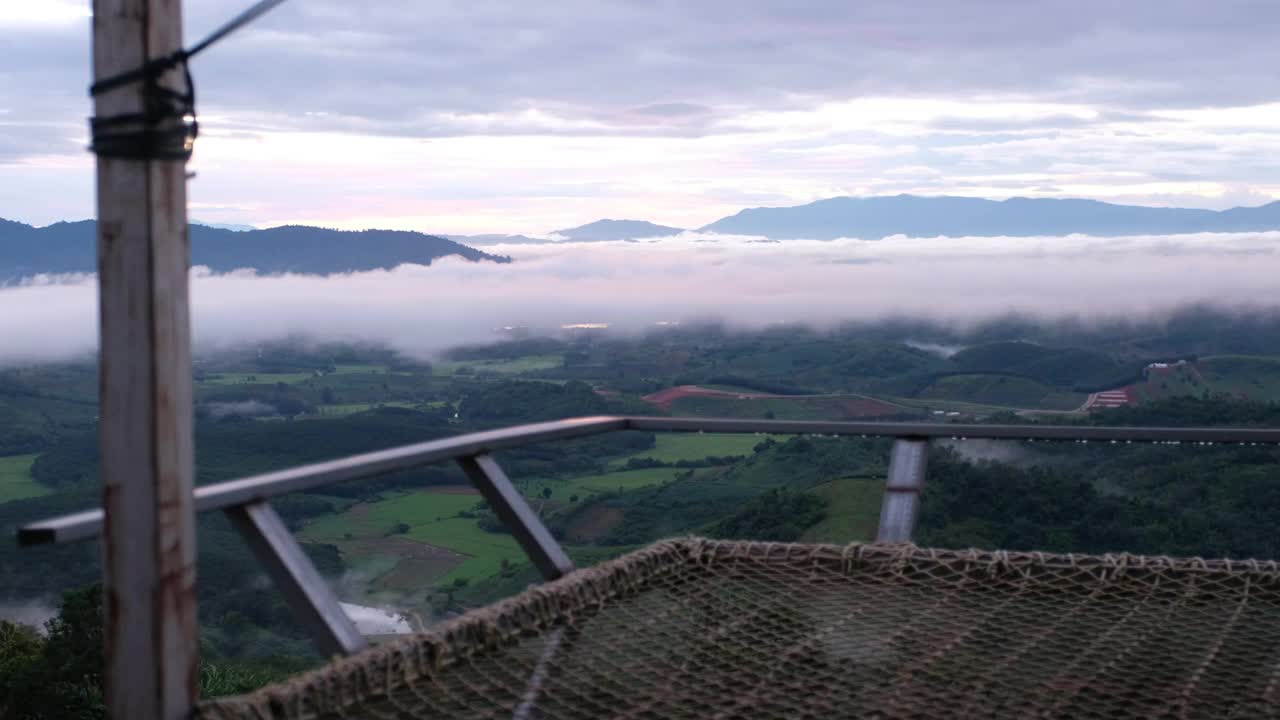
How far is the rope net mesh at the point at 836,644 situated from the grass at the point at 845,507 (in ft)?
39.4

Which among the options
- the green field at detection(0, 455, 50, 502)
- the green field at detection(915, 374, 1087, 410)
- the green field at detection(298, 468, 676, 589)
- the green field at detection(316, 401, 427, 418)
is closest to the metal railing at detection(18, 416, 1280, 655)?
the green field at detection(298, 468, 676, 589)

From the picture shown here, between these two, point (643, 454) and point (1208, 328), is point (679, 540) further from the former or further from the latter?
point (1208, 328)

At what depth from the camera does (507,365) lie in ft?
292

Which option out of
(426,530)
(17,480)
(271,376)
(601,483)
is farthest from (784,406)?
(271,376)

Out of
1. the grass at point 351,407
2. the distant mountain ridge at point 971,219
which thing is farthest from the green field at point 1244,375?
the distant mountain ridge at point 971,219

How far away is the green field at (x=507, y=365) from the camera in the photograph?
3381 inches

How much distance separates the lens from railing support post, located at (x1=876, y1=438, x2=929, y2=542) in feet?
10.8

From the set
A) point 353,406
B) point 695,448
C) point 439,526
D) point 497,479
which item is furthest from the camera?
point 353,406

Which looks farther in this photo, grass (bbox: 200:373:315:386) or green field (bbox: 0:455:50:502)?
grass (bbox: 200:373:315:386)

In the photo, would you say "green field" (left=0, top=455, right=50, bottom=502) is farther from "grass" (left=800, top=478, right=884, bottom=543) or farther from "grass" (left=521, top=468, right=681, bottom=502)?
"grass" (left=800, top=478, right=884, bottom=543)

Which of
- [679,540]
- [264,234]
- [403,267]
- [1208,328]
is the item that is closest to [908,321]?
[1208,328]

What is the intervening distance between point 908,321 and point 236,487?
99.5 m

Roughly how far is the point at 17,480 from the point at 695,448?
2741cm

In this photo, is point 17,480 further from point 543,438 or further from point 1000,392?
point 543,438
